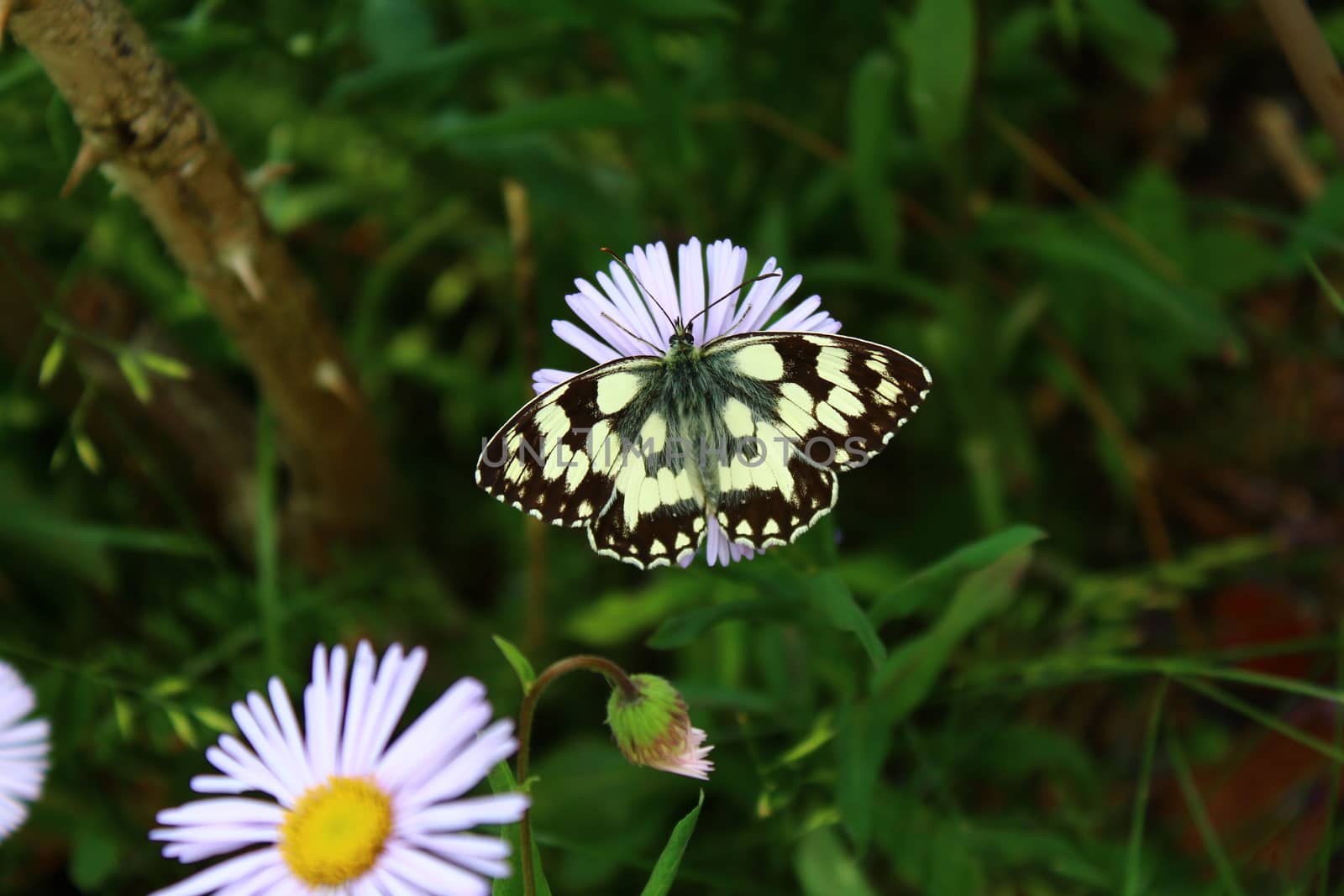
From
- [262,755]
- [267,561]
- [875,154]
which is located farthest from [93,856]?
[875,154]

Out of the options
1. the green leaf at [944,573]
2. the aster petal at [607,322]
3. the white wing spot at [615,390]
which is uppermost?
the aster petal at [607,322]

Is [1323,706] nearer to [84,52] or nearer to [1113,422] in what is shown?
[1113,422]

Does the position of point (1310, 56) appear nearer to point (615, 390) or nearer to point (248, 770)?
point (615, 390)

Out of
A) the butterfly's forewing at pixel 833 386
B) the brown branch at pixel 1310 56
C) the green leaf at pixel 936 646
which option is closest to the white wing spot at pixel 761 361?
the butterfly's forewing at pixel 833 386

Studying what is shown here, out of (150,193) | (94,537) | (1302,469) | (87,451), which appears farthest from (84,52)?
(1302,469)

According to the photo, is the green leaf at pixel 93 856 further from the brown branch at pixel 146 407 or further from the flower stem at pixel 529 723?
the flower stem at pixel 529 723

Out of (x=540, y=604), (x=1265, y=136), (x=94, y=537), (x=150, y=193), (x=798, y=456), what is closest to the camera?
(x=798, y=456)
